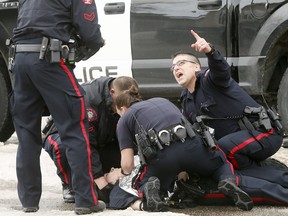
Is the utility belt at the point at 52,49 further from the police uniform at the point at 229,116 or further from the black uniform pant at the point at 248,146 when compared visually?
the black uniform pant at the point at 248,146

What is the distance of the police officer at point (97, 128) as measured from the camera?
18.5ft

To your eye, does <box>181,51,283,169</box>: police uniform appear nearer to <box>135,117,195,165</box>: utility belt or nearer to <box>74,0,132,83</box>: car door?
<box>135,117,195,165</box>: utility belt

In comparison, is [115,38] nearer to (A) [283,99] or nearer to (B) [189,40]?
(B) [189,40]

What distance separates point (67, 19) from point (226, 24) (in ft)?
7.21

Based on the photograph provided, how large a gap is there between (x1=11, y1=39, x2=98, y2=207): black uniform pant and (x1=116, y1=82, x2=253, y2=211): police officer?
281mm

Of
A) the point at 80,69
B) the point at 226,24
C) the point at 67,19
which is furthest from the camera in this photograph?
the point at 80,69

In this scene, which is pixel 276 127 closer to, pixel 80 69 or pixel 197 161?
pixel 197 161

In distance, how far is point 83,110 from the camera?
17.2 feet

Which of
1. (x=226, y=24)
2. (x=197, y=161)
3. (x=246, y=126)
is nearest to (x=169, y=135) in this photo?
(x=197, y=161)

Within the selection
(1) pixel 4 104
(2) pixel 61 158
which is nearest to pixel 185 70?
(2) pixel 61 158

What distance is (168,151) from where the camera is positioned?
210 inches

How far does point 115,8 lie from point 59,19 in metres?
2.29

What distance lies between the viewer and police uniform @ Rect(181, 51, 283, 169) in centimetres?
562

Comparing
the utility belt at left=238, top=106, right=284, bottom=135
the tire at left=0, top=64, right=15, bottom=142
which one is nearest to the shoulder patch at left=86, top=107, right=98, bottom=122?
the utility belt at left=238, top=106, right=284, bottom=135
